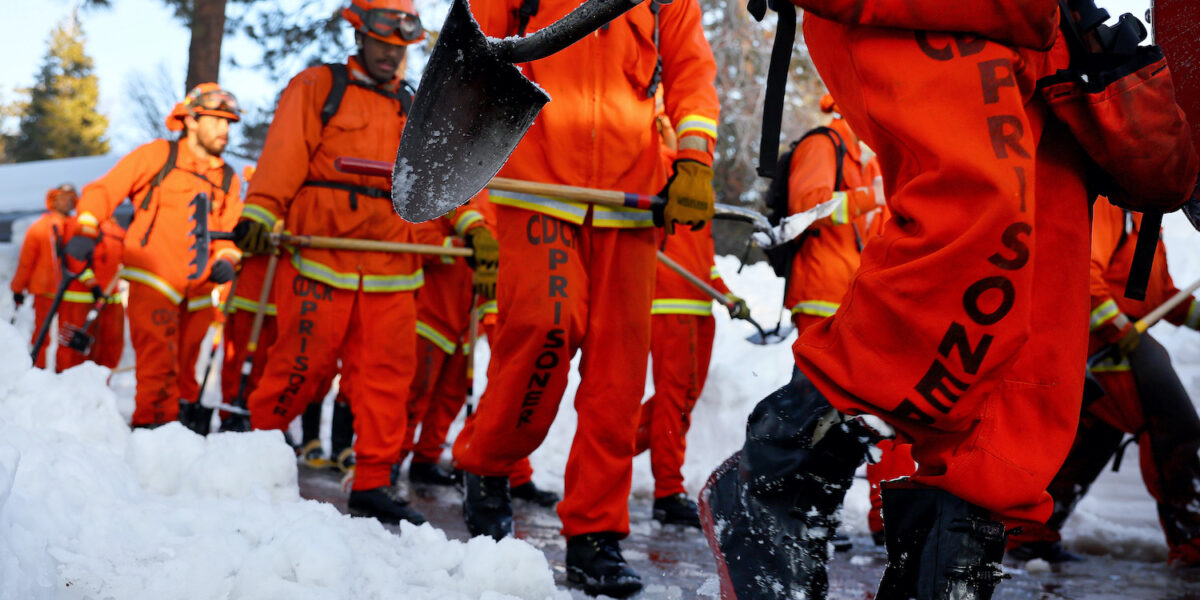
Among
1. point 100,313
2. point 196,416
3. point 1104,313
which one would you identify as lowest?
point 196,416

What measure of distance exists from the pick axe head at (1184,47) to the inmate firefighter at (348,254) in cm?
364

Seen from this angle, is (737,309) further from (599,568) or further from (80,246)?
(80,246)

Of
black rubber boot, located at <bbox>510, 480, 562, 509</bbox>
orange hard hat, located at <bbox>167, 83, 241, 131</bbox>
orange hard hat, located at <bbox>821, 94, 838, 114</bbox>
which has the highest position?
orange hard hat, located at <bbox>821, 94, 838, 114</bbox>

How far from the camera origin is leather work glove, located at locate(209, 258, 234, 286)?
25.1 ft

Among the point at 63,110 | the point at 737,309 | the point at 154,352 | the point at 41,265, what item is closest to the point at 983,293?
the point at 737,309

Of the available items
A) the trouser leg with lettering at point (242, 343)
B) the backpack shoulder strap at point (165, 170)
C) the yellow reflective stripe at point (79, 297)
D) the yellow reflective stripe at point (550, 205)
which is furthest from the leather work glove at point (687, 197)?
the yellow reflective stripe at point (79, 297)

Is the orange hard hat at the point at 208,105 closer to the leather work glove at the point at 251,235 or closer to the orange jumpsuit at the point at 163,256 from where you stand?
the orange jumpsuit at the point at 163,256

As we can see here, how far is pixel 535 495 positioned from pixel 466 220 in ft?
5.41

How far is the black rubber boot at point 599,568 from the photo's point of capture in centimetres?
328

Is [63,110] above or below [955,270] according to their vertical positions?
above

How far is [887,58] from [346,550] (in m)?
1.59

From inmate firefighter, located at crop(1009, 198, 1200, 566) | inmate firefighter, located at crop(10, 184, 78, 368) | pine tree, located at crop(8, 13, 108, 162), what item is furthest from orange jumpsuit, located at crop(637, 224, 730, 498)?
pine tree, located at crop(8, 13, 108, 162)

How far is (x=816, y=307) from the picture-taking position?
539cm

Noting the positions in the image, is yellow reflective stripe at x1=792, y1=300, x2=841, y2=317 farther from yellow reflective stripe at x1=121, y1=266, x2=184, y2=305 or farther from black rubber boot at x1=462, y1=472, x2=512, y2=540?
yellow reflective stripe at x1=121, y1=266, x2=184, y2=305
